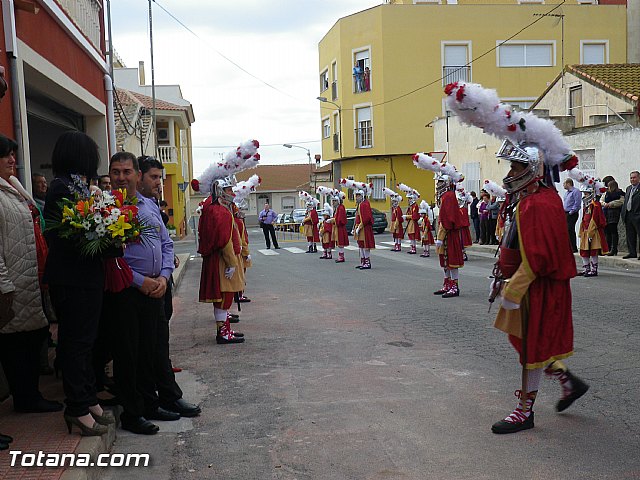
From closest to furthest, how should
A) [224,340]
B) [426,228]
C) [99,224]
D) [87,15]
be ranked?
[99,224] < [224,340] < [87,15] < [426,228]

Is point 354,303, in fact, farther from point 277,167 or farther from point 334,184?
point 277,167

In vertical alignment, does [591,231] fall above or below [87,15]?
below

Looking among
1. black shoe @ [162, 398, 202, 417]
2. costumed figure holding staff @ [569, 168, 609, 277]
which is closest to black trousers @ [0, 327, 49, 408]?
black shoe @ [162, 398, 202, 417]

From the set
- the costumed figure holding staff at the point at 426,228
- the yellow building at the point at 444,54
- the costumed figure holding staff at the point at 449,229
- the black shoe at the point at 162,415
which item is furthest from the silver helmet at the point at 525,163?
the yellow building at the point at 444,54

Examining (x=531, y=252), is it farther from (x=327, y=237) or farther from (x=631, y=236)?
(x=327, y=237)

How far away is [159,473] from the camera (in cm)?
466

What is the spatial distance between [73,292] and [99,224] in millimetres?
546

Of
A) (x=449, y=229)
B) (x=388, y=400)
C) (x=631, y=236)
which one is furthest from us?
(x=631, y=236)

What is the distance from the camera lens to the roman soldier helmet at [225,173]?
8.88m

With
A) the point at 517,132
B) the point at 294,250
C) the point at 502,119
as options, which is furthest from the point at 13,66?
the point at 294,250

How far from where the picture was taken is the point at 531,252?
5.11m

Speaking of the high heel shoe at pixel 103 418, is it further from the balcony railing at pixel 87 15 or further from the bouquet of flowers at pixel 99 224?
the balcony railing at pixel 87 15

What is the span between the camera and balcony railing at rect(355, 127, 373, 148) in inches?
1752

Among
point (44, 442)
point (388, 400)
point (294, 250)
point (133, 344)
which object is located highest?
point (133, 344)
